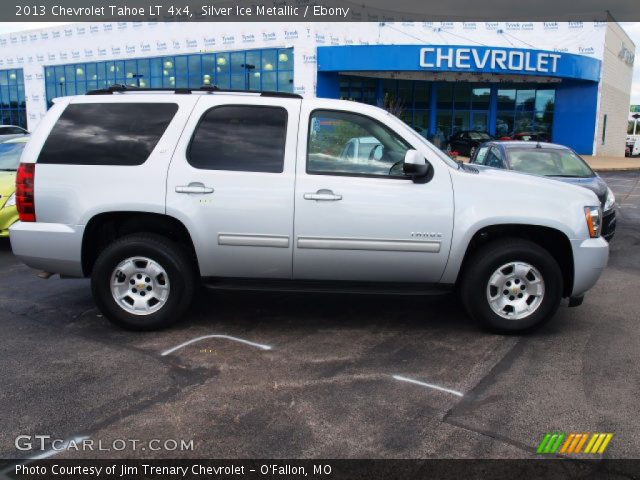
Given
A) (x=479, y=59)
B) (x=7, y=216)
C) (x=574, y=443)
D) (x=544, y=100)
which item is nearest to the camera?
(x=574, y=443)

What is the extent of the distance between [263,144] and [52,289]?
316cm

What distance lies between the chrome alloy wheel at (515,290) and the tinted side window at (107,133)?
10.1 feet

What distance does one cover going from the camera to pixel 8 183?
8.28 metres

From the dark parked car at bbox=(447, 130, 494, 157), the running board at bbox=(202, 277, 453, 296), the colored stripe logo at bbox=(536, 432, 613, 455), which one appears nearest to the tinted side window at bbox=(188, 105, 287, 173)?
the running board at bbox=(202, 277, 453, 296)

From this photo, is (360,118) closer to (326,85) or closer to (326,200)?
(326,200)

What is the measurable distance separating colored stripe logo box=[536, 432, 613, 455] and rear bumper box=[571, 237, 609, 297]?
1.79 meters

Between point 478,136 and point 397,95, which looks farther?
point 397,95

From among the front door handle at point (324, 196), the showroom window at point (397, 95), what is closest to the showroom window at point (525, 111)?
the showroom window at point (397, 95)

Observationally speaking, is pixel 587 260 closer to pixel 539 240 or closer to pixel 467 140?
pixel 539 240

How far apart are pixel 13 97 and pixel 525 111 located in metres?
37.1

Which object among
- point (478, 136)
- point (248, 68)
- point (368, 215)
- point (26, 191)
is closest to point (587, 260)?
point (368, 215)

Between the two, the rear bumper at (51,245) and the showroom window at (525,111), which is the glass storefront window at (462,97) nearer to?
the showroom window at (525,111)

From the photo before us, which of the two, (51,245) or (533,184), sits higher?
(533,184)

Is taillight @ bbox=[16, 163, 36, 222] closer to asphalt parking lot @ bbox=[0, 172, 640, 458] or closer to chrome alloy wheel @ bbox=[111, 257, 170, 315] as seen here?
chrome alloy wheel @ bbox=[111, 257, 170, 315]
